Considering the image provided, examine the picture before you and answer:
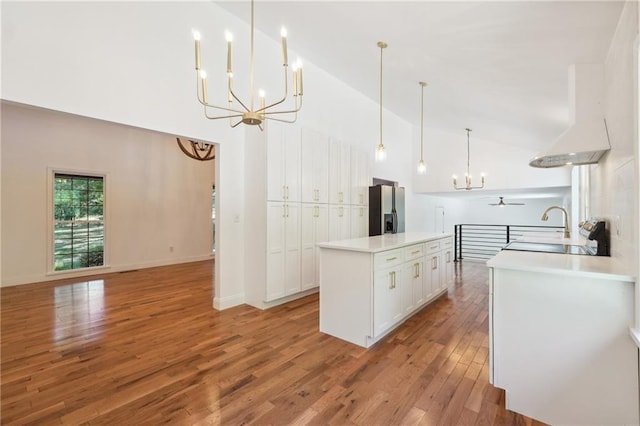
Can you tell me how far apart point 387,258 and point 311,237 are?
5.40 feet

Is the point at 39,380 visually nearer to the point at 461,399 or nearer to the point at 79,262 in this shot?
the point at 461,399

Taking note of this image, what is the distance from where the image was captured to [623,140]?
1700 mm

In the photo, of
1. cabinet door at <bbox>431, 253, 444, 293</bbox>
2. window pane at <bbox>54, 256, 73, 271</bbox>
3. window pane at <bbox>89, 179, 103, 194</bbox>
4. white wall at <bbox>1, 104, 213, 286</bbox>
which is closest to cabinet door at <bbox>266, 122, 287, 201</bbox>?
white wall at <bbox>1, 104, 213, 286</bbox>

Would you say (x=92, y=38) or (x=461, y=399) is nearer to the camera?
(x=461, y=399)

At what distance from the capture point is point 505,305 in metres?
1.80

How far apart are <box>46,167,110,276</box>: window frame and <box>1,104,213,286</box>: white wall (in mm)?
25

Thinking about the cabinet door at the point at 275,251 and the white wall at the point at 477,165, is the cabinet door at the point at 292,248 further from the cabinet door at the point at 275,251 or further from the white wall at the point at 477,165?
the white wall at the point at 477,165

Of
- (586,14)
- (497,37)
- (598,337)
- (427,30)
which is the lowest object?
(598,337)

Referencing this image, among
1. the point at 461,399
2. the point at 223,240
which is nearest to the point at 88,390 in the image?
the point at 223,240

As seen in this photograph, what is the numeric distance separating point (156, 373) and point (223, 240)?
5.81 feet

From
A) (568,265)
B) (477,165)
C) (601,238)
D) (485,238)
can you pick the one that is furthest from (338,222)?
(485,238)

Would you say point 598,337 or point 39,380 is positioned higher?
point 598,337

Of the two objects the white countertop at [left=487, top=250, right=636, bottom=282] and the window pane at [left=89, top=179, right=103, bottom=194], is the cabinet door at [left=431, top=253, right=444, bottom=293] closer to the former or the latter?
the white countertop at [left=487, top=250, right=636, bottom=282]

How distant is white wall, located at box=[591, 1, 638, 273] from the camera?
57.4 inches
